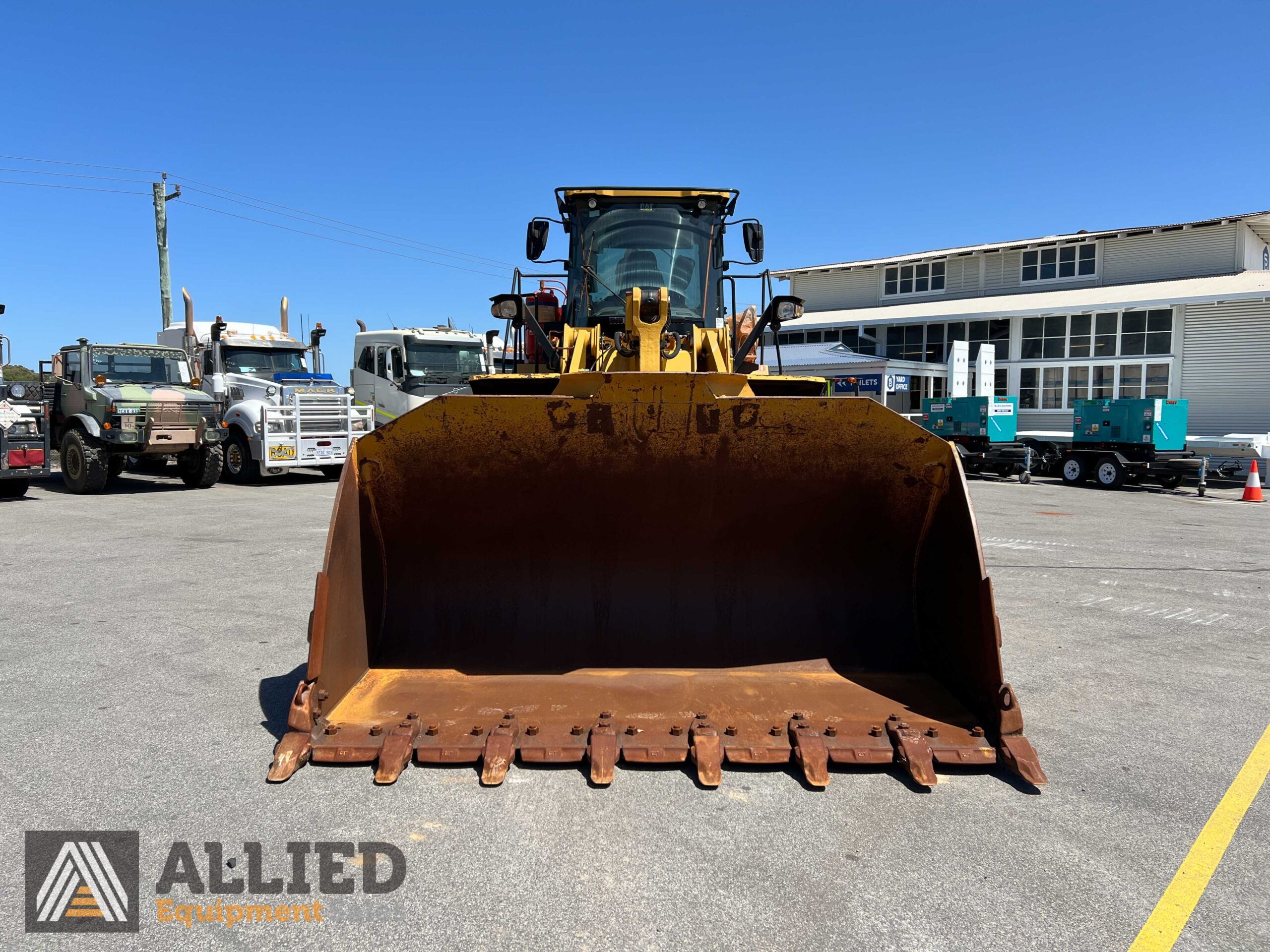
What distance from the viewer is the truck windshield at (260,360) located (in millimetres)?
16984

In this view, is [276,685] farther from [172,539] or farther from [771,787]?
[172,539]

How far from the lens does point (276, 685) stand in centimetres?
455

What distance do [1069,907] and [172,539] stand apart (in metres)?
9.26

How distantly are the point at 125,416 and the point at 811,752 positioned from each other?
14018 millimetres

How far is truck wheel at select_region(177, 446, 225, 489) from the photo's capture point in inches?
592

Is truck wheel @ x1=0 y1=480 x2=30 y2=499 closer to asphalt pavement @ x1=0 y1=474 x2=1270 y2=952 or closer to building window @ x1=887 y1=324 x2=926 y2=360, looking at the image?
asphalt pavement @ x1=0 y1=474 x2=1270 y2=952

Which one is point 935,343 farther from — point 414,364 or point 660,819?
point 660,819

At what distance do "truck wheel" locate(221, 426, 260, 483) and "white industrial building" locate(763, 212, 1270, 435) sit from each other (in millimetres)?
12014

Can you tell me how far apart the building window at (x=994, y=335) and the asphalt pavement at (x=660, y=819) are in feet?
71.9

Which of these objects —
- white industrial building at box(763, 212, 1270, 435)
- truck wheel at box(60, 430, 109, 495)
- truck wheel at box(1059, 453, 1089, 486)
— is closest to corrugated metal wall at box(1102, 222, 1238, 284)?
white industrial building at box(763, 212, 1270, 435)

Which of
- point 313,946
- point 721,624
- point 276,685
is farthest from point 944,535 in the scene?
point 276,685

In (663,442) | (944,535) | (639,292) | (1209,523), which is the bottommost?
(1209,523)

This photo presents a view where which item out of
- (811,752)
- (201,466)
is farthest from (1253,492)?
(201,466)

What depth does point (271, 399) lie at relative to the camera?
16.4 m
